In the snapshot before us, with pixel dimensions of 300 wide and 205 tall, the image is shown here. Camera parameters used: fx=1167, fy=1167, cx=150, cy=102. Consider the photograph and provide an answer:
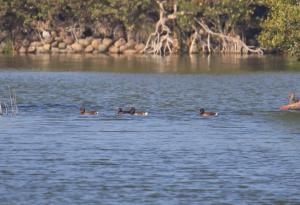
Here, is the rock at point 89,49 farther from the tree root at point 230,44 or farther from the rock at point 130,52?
the tree root at point 230,44

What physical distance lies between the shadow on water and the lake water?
7.60m

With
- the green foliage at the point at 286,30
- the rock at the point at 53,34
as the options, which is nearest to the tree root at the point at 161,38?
the rock at the point at 53,34

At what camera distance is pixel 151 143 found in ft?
94.7

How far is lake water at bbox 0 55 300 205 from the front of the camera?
882 inches

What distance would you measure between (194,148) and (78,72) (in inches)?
1247

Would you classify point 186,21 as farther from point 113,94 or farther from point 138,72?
point 113,94

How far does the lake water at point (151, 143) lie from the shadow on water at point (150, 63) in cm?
760

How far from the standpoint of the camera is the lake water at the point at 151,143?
2239cm

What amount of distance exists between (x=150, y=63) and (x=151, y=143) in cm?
3995

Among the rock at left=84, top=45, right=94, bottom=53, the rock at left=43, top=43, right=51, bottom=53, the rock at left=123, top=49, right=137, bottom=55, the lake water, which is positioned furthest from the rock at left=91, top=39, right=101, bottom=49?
the lake water

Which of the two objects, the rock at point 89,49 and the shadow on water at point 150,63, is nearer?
the shadow on water at point 150,63

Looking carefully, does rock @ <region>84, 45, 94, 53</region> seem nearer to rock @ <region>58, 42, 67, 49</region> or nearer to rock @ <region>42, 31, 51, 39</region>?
rock @ <region>58, 42, 67, 49</region>

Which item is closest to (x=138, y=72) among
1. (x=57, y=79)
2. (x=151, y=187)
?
(x=57, y=79)

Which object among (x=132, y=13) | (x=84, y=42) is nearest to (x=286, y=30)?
(x=132, y=13)
